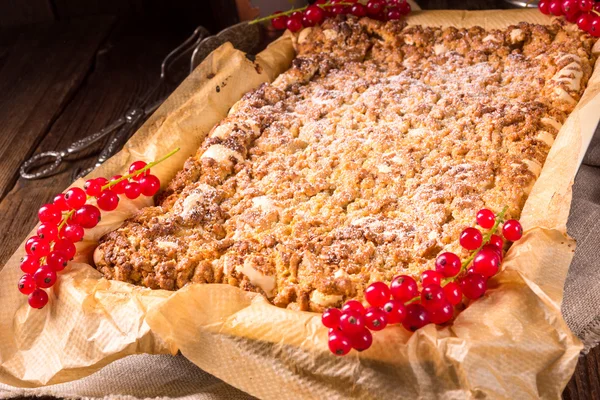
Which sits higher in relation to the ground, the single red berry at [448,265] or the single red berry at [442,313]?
the single red berry at [448,265]

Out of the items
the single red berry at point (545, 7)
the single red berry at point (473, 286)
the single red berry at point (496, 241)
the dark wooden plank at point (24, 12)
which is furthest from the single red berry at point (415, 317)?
the dark wooden plank at point (24, 12)

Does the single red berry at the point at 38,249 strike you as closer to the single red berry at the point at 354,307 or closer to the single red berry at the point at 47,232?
the single red berry at the point at 47,232

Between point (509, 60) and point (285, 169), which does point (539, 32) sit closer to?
point (509, 60)

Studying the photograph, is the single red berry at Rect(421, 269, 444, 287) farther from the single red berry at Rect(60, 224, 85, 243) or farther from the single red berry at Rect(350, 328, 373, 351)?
the single red berry at Rect(60, 224, 85, 243)

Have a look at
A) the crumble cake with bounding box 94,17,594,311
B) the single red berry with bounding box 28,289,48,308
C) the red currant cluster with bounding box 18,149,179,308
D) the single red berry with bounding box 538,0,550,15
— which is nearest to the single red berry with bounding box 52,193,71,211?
the red currant cluster with bounding box 18,149,179,308

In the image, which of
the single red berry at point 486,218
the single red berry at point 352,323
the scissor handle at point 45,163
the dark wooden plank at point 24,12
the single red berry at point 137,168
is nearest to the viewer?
the single red berry at point 352,323

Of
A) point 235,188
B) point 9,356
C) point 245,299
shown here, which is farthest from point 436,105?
point 9,356

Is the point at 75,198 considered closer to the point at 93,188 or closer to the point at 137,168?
the point at 93,188
